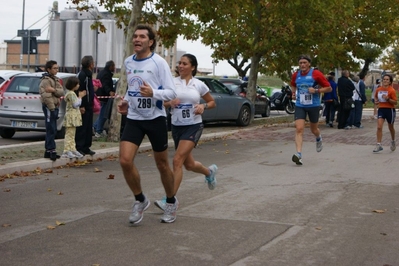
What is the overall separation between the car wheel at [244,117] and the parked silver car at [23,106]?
7372 millimetres

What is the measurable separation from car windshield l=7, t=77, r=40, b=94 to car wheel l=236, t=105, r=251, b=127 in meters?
7.83

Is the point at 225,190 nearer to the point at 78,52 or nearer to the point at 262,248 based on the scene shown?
the point at 262,248

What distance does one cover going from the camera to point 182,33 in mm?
19938

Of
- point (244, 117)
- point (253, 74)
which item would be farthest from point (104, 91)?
point (253, 74)

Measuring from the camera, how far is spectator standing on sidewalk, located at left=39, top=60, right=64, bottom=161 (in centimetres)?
1353

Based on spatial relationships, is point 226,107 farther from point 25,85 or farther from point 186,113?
point 186,113

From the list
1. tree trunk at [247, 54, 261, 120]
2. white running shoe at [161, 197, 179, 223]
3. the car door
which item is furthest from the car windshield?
tree trunk at [247, 54, 261, 120]

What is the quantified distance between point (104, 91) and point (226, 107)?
224 inches

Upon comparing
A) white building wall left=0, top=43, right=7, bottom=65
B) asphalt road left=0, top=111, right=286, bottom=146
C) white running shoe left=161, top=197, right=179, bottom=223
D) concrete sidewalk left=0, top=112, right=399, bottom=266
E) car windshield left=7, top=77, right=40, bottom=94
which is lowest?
asphalt road left=0, top=111, right=286, bottom=146

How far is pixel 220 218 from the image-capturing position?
8.44 meters

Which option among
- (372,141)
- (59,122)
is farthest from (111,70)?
(372,141)

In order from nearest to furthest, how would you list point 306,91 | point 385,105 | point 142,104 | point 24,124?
1. point 142,104
2. point 306,91
3. point 385,105
4. point 24,124

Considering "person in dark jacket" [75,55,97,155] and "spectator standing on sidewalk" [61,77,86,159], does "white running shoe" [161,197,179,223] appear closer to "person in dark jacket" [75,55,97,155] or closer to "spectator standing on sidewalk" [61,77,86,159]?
"spectator standing on sidewalk" [61,77,86,159]

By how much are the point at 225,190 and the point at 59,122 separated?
8.48 meters
